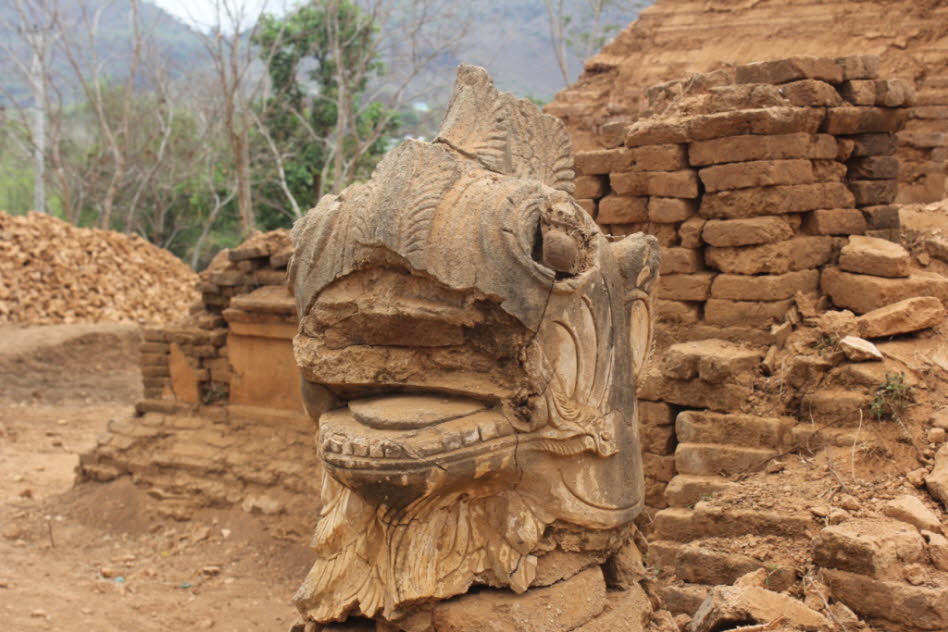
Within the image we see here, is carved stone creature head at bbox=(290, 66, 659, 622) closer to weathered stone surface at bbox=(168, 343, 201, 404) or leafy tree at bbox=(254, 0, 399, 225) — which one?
weathered stone surface at bbox=(168, 343, 201, 404)

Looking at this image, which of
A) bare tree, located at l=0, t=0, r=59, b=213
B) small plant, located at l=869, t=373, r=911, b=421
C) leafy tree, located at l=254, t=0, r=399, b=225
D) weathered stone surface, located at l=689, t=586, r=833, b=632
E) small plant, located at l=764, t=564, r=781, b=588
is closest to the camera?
weathered stone surface, located at l=689, t=586, r=833, b=632

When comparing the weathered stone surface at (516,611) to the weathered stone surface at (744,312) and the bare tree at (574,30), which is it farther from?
the bare tree at (574,30)

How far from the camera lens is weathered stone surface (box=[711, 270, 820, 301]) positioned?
5379 millimetres

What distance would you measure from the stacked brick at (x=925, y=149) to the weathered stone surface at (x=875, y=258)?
2227 mm

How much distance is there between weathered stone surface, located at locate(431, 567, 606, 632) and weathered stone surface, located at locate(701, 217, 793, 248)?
3219 mm

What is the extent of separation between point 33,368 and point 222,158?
9.07m

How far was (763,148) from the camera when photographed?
5.39m

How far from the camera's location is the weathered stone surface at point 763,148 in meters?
5.39

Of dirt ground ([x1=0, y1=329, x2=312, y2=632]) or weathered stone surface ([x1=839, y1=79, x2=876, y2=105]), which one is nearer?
weathered stone surface ([x1=839, y1=79, x2=876, y2=105])

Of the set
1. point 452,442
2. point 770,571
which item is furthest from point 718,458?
point 452,442

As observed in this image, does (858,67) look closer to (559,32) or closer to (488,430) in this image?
(488,430)

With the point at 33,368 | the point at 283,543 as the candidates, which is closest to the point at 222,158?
the point at 33,368

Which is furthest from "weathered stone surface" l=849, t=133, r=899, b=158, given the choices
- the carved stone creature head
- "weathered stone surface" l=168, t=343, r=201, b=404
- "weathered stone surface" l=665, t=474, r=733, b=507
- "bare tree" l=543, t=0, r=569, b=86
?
"bare tree" l=543, t=0, r=569, b=86

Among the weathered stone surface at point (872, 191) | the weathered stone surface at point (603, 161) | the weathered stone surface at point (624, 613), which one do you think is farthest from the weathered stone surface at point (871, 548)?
the weathered stone surface at point (603, 161)
